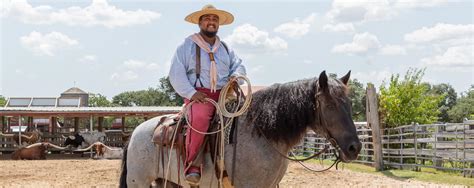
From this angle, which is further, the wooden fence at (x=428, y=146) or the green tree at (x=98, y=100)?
the green tree at (x=98, y=100)

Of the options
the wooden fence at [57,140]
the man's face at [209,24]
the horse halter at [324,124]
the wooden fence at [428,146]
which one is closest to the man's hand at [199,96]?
the man's face at [209,24]

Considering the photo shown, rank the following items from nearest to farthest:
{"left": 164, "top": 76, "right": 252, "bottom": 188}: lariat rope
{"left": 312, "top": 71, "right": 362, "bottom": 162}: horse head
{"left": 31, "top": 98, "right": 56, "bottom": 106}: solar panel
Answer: {"left": 312, "top": 71, "right": 362, "bottom": 162}: horse head, {"left": 164, "top": 76, "right": 252, "bottom": 188}: lariat rope, {"left": 31, "top": 98, "right": 56, "bottom": 106}: solar panel

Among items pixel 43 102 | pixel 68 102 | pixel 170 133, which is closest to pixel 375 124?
pixel 170 133

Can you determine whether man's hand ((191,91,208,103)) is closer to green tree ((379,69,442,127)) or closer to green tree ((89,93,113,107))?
green tree ((379,69,442,127))

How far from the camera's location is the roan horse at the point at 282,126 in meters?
4.33

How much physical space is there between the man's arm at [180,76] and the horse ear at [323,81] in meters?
1.06

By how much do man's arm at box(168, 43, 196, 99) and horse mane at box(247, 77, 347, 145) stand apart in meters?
0.53

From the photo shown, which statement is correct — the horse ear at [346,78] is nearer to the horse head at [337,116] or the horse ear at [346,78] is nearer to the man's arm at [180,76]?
the horse head at [337,116]

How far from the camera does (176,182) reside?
16.9 ft

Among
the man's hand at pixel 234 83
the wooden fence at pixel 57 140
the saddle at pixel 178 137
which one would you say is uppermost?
the man's hand at pixel 234 83

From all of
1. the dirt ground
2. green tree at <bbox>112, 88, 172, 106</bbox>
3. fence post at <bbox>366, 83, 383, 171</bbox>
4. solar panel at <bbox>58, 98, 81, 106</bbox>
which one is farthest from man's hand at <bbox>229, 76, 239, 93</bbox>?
green tree at <bbox>112, 88, 172, 106</bbox>

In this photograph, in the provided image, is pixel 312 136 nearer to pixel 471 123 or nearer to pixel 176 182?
pixel 471 123

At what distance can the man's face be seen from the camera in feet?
16.5

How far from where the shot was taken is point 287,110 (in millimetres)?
4590
